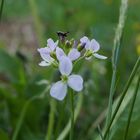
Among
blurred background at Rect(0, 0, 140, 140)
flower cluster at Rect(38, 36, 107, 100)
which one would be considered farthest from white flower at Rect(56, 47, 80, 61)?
blurred background at Rect(0, 0, 140, 140)

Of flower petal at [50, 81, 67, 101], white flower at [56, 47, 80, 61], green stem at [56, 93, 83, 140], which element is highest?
white flower at [56, 47, 80, 61]

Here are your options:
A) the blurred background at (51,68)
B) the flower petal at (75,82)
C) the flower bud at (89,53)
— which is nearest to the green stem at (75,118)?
the blurred background at (51,68)

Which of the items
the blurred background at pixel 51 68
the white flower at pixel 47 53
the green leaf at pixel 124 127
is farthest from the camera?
the blurred background at pixel 51 68

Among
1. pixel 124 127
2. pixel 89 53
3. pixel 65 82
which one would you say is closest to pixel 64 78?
pixel 65 82

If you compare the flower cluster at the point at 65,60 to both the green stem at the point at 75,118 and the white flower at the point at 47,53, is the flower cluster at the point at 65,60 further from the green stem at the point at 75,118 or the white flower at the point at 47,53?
the green stem at the point at 75,118

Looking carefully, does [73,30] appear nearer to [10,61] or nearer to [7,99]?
[10,61]

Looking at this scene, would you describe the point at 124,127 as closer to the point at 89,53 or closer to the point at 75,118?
the point at 75,118

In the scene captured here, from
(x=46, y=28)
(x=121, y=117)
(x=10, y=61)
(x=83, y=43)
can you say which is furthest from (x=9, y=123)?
(x=46, y=28)

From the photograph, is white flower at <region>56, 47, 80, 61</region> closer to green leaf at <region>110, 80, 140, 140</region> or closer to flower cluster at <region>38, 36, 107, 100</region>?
flower cluster at <region>38, 36, 107, 100</region>

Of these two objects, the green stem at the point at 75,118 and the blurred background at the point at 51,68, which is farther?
the blurred background at the point at 51,68
